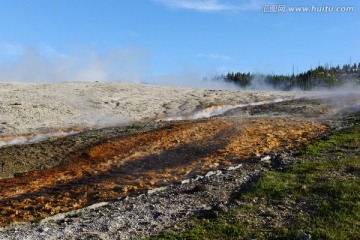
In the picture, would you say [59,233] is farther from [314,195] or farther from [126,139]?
[126,139]

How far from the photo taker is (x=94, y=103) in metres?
48.2

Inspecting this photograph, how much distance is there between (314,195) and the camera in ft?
46.3

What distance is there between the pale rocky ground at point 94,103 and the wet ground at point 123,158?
8.56 metres

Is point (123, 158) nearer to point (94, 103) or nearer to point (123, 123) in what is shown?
point (123, 123)

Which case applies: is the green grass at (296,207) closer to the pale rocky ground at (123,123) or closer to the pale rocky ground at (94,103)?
the pale rocky ground at (123,123)

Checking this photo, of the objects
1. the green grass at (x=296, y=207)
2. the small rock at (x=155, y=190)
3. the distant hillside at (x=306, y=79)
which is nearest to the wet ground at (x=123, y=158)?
A: the small rock at (x=155, y=190)

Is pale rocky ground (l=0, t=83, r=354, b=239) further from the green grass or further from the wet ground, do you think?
the wet ground

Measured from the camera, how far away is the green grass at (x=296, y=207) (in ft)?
37.1

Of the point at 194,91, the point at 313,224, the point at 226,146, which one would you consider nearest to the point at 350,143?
the point at 226,146

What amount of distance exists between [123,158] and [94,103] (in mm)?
25727

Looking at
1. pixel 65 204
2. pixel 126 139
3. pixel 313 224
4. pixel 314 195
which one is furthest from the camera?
pixel 126 139

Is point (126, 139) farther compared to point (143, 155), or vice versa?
point (126, 139)

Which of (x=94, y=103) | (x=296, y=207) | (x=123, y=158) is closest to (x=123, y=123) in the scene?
(x=94, y=103)

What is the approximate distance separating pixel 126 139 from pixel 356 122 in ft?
58.0
